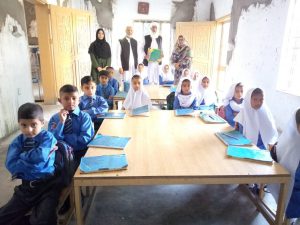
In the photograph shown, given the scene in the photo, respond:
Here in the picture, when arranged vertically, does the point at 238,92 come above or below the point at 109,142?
above

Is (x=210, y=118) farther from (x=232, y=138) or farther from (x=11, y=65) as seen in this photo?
(x=11, y=65)

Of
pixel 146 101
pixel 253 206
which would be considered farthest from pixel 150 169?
pixel 146 101

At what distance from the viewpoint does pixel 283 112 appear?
154 inches

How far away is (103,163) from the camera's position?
1.40 m

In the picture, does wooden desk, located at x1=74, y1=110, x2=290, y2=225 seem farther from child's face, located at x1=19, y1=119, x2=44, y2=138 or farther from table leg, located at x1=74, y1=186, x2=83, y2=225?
child's face, located at x1=19, y1=119, x2=44, y2=138

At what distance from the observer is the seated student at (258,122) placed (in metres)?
2.31

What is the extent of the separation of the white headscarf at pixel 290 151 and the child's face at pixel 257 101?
665mm

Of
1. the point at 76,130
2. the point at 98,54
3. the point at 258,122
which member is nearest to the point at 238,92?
the point at 258,122

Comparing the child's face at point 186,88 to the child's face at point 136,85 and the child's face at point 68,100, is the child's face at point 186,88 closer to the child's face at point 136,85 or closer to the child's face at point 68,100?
the child's face at point 136,85

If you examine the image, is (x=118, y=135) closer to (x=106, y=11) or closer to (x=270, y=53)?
(x=270, y=53)

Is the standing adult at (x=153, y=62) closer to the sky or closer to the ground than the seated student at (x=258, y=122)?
closer to the sky

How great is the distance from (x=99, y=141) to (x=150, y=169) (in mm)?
534

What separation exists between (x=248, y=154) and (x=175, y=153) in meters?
0.45

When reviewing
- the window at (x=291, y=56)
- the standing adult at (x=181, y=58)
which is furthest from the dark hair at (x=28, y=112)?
the standing adult at (x=181, y=58)
